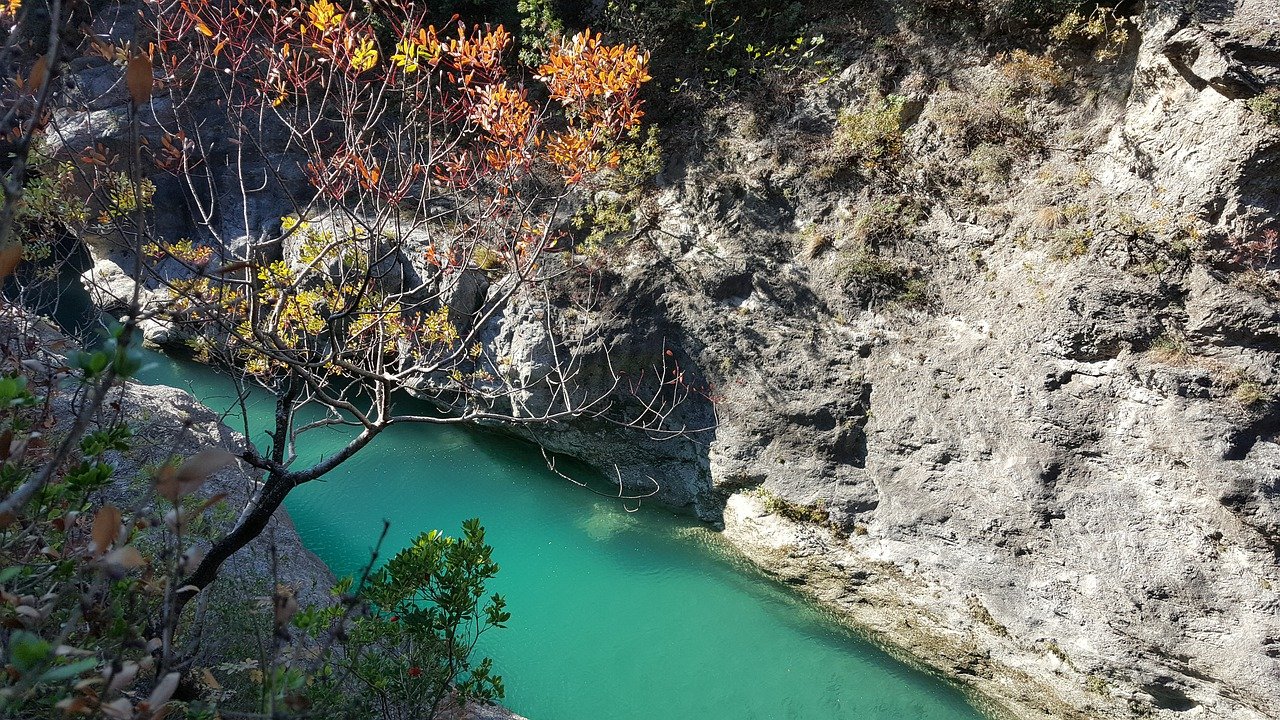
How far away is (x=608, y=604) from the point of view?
5.58m

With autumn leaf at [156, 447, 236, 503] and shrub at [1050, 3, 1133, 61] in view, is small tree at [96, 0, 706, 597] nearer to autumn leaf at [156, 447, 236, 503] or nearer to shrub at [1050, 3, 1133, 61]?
autumn leaf at [156, 447, 236, 503]

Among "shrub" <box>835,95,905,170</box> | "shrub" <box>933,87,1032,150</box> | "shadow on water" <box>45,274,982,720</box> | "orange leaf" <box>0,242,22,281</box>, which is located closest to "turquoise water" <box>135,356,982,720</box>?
"shadow on water" <box>45,274,982,720</box>

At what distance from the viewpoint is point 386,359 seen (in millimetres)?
7238

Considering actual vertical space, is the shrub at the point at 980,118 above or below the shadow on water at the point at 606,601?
above

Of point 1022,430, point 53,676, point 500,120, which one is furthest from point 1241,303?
point 53,676

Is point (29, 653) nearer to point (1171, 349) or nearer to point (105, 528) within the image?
point (105, 528)

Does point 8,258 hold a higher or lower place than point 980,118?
lower

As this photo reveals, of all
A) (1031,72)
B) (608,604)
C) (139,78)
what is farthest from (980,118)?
(139,78)

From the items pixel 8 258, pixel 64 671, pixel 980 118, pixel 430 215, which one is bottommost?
pixel 64 671

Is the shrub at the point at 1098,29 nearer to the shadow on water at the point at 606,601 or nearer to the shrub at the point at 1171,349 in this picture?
the shrub at the point at 1171,349

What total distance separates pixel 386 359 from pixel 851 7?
5.64 metres

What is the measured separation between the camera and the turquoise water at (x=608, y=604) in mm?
4871

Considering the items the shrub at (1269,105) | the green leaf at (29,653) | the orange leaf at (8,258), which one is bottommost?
the green leaf at (29,653)

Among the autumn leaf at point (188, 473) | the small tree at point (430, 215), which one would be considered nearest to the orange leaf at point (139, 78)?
the autumn leaf at point (188, 473)
